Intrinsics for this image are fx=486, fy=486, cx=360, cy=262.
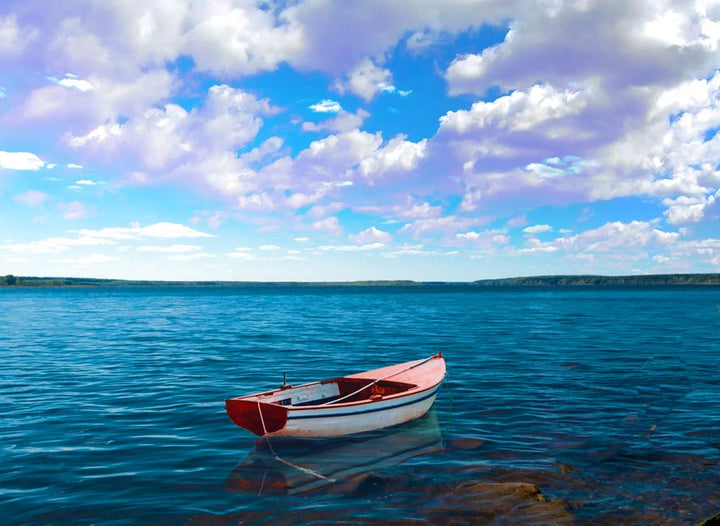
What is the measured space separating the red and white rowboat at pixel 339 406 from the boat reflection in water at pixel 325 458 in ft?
1.50

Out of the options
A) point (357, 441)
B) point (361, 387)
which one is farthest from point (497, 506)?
point (361, 387)

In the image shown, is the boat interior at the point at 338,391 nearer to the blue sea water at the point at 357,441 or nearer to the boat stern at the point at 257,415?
the blue sea water at the point at 357,441

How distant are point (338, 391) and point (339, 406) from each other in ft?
14.6

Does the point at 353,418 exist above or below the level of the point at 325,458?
above

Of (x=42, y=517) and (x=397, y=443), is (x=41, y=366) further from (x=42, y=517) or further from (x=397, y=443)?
(x=397, y=443)

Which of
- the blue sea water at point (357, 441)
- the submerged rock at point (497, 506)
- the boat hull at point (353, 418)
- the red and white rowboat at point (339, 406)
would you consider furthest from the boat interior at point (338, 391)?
the submerged rock at point (497, 506)

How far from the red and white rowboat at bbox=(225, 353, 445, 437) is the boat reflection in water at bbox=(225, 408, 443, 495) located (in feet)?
1.50

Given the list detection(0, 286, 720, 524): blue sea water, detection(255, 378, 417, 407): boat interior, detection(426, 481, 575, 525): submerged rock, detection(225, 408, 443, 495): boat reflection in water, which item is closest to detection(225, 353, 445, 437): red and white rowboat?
detection(255, 378, 417, 407): boat interior

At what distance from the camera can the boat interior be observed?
18.3 meters

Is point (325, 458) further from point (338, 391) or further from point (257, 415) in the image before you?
point (338, 391)

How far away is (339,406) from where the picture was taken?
15578 millimetres

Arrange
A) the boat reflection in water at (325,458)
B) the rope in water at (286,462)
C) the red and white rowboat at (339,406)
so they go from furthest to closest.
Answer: the red and white rowboat at (339,406)
the rope in water at (286,462)
the boat reflection in water at (325,458)

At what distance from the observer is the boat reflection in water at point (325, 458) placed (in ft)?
42.8

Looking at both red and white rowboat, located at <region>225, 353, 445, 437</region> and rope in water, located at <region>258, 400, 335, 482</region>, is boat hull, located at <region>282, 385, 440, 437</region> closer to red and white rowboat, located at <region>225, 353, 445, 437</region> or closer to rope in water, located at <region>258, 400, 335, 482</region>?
red and white rowboat, located at <region>225, 353, 445, 437</region>
